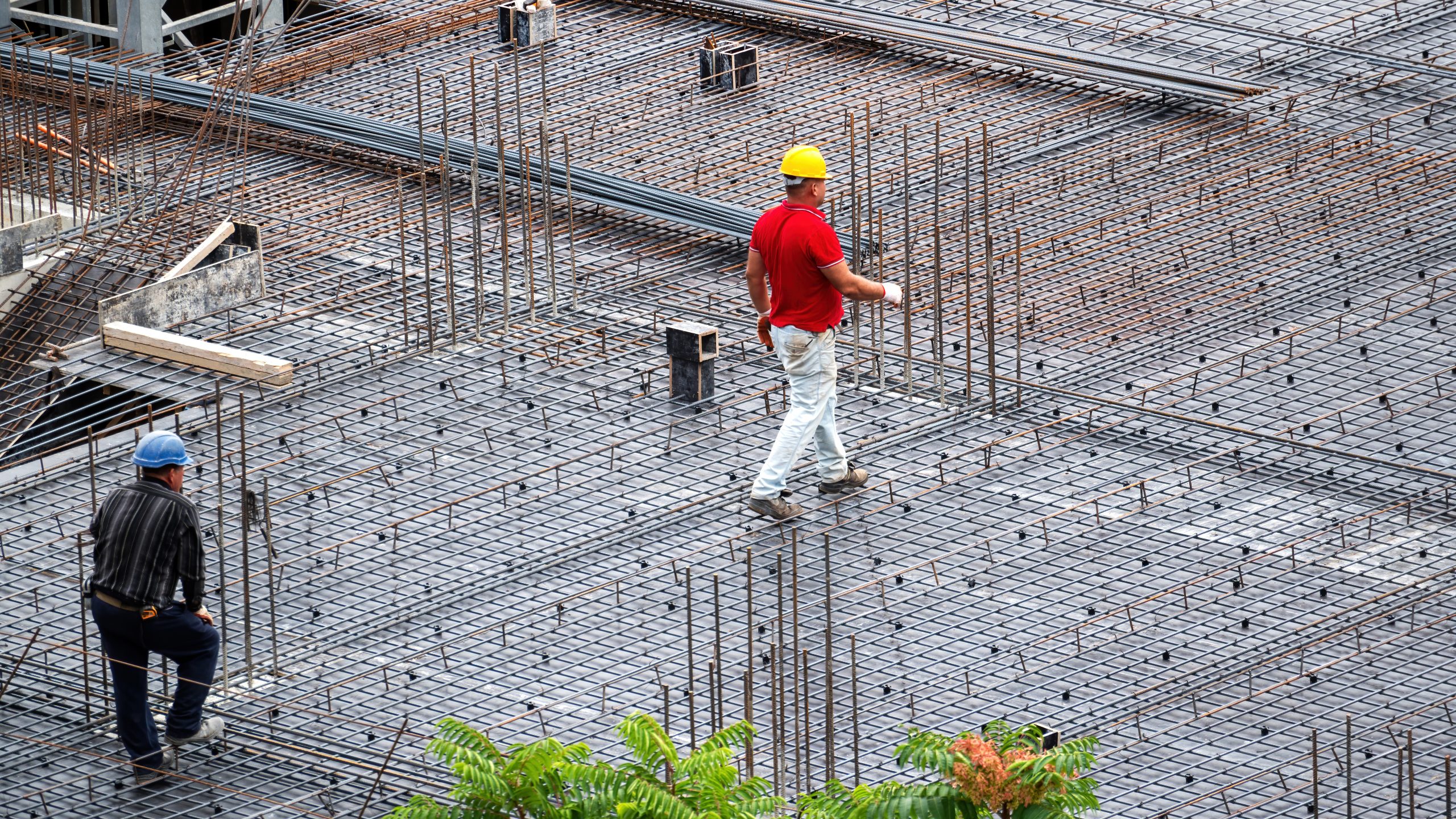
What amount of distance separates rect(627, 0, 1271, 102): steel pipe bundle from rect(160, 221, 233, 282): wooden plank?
4892 mm

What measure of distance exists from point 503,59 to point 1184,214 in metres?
4.76

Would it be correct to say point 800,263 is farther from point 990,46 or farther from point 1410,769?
point 990,46

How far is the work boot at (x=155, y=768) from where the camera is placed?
32.4ft

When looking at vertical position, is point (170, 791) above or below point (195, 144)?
below

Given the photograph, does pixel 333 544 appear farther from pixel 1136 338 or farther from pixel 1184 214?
pixel 1184 214

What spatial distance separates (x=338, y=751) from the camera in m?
10.1

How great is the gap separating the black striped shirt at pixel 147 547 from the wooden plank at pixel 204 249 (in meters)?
4.40

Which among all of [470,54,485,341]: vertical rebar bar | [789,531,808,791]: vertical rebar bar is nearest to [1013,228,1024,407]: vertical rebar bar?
[470,54,485,341]: vertical rebar bar

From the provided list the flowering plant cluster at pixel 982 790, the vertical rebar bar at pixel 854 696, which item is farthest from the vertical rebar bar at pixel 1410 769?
the vertical rebar bar at pixel 854 696

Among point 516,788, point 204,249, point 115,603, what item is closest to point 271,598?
point 115,603

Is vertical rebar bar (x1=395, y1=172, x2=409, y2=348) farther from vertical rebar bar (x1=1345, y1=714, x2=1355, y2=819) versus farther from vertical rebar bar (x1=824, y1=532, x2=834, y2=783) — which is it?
vertical rebar bar (x1=1345, y1=714, x2=1355, y2=819)

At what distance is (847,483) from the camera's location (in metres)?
12.1

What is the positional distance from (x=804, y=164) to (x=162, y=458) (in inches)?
126

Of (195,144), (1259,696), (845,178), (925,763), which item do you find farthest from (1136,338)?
(925,763)
